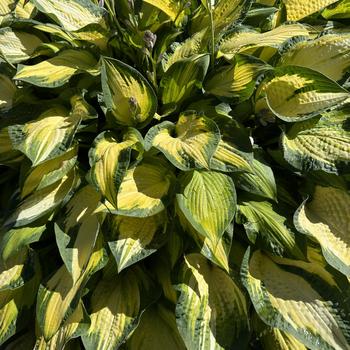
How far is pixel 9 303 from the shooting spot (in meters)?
1.42

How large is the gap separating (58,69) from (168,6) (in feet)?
1.10

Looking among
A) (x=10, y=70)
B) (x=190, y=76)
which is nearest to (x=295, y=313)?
(x=190, y=76)

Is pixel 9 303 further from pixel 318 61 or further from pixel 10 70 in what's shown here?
pixel 318 61

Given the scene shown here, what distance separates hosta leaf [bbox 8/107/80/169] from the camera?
131 cm

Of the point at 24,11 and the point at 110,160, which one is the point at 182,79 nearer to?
the point at 110,160

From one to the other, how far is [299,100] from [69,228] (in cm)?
64

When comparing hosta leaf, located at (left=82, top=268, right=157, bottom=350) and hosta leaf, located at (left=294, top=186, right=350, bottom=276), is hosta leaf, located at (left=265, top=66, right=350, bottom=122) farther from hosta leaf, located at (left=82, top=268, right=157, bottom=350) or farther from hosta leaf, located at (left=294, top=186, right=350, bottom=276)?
hosta leaf, located at (left=82, top=268, right=157, bottom=350)

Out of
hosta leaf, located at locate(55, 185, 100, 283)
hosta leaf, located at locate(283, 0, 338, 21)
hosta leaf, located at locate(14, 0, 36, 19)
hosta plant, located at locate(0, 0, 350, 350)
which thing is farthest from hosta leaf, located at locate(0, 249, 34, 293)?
hosta leaf, located at locate(283, 0, 338, 21)

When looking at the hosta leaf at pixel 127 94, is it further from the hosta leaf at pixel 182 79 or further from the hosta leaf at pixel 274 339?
the hosta leaf at pixel 274 339

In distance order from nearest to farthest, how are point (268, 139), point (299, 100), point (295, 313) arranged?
point (295, 313) → point (299, 100) → point (268, 139)

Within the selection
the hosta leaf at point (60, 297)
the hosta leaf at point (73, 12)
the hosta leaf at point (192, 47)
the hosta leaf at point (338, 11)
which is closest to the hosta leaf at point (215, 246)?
the hosta leaf at point (60, 297)

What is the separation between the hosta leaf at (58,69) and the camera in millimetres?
1415

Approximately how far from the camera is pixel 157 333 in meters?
1.39

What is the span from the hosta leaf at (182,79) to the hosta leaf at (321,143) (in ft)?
0.86
